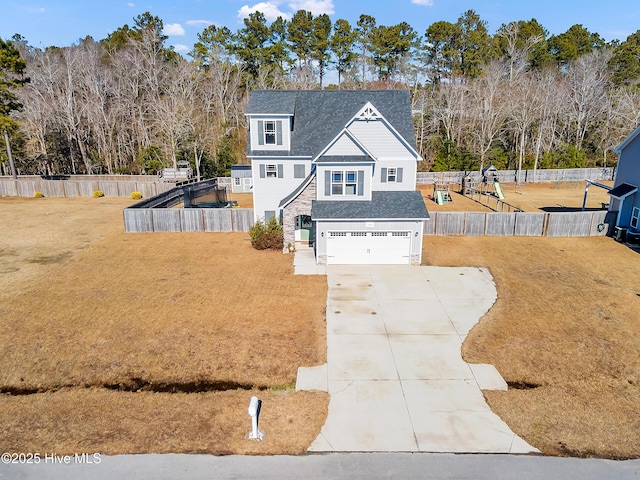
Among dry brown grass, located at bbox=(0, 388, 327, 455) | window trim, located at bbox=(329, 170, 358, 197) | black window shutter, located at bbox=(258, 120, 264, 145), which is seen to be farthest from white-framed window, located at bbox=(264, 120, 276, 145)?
dry brown grass, located at bbox=(0, 388, 327, 455)

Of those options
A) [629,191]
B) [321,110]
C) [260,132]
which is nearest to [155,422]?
[260,132]

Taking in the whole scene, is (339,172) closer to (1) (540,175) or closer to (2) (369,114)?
(2) (369,114)

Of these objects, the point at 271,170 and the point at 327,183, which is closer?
the point at 327,183

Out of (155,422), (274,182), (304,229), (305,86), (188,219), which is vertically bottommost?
(155,422)

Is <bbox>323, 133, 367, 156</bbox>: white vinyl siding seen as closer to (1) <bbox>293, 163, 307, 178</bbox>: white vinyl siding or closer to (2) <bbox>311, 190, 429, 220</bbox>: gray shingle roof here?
(2) <bbox>311, 190, 429, 220</bbox>: gray shingle roof

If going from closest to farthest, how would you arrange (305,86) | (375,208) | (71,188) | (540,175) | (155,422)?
(155,422) < (375,208) < (71,188) < (540,175) < (305,86)

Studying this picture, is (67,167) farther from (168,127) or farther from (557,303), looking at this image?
(557,303)
